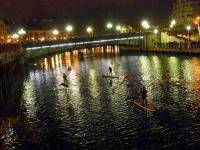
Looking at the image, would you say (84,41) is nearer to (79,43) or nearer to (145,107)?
(79,43)

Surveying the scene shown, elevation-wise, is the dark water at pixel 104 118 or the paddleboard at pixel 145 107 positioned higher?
the paddleboard at pixel 145 107

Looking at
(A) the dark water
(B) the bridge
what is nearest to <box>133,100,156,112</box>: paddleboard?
(A) the dark water

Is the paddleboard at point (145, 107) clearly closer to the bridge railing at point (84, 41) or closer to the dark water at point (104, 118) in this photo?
the dark water at point (104, 118)

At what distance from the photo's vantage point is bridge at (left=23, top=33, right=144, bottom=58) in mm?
158375

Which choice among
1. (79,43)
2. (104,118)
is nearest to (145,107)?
(104,118)

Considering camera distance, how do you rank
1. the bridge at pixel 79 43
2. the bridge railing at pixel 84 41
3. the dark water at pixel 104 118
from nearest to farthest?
the dark water at pixel 104 118, the bridge railing at pixel 84 41, the bridge at pixel 79 43

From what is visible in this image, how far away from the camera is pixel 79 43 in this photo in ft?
562

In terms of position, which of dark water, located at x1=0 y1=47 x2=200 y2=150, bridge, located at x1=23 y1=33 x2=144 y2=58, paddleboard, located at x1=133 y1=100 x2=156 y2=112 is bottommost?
dark water, located at x1=0 y1=47 x2=200 y2=150

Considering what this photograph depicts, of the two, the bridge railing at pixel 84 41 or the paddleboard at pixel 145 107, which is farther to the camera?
the bridge railing at pixel 84 41

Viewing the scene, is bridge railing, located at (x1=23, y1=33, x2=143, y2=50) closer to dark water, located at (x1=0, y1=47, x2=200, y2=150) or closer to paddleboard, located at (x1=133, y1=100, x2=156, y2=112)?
dark water, located at (x1=0, y1=47, x2=200, y2=150)

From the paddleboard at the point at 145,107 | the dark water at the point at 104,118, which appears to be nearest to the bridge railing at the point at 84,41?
the dark water at the point at 104,118

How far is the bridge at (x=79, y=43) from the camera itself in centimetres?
15838

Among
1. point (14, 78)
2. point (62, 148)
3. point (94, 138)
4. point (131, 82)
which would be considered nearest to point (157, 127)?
point (94, 138)

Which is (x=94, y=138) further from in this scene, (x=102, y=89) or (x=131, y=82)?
(x=131, y=82)
